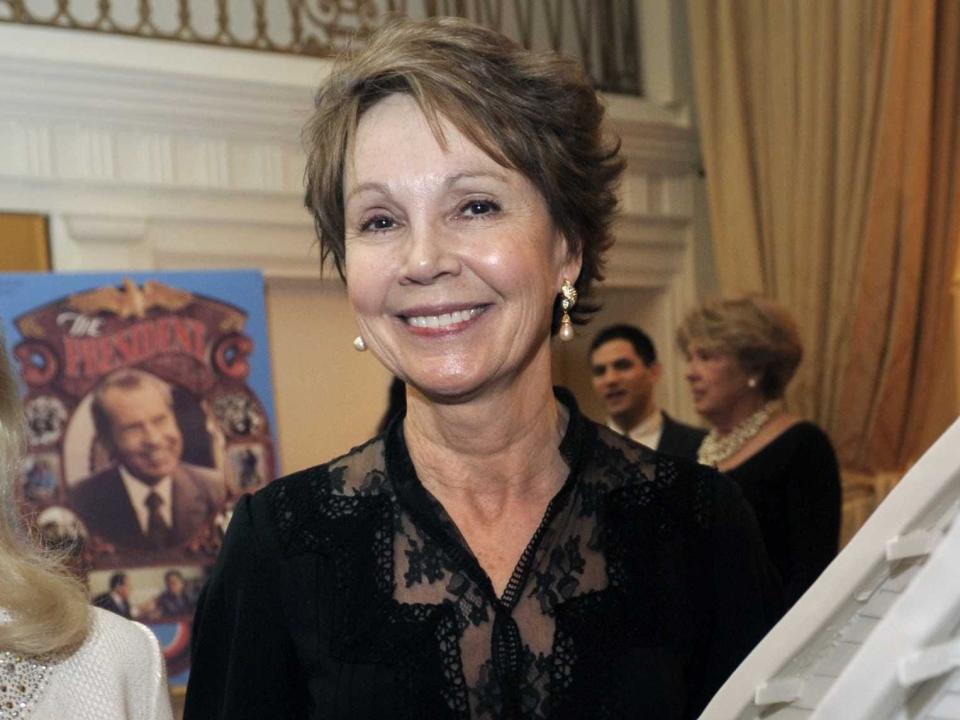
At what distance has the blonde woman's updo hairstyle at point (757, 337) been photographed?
14.0 feet

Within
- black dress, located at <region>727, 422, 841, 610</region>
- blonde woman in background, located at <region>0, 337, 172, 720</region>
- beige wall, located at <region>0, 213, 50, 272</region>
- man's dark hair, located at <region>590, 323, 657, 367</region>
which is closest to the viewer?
blonde woman in background, located at <region>0, 337, 172, 720</region>

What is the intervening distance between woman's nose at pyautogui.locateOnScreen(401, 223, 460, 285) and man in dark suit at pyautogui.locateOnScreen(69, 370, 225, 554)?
106 inches

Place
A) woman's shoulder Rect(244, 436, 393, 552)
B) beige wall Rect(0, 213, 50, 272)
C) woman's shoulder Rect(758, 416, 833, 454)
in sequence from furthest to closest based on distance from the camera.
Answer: beige wall Rect(0, 213, 50, 272) < woman's shoulder Rect(758, 416, 833, 454) < woman's shoulder Rect(244, 436, 393, 552)

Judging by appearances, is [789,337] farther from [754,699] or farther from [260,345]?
[754,699]

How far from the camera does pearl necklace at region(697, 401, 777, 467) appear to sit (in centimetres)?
412

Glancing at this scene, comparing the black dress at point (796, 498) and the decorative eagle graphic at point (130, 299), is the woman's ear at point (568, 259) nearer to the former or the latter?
the black dress at point (796, 498)

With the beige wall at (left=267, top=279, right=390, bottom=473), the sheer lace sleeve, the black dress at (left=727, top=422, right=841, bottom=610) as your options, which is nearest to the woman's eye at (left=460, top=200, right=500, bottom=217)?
the sheer lace sleeve

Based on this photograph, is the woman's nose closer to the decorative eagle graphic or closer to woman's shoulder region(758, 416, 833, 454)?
woman's shoulder region(758, 416, 833, 454)

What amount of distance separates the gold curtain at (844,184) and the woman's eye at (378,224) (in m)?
3.94

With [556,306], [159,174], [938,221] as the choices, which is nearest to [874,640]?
[556,306]

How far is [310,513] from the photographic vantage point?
1797 millimetres

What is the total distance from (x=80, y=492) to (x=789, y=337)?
210 centimetres

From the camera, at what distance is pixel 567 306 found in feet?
6.09

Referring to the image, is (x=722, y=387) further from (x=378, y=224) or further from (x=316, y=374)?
(x=378, y=224)
